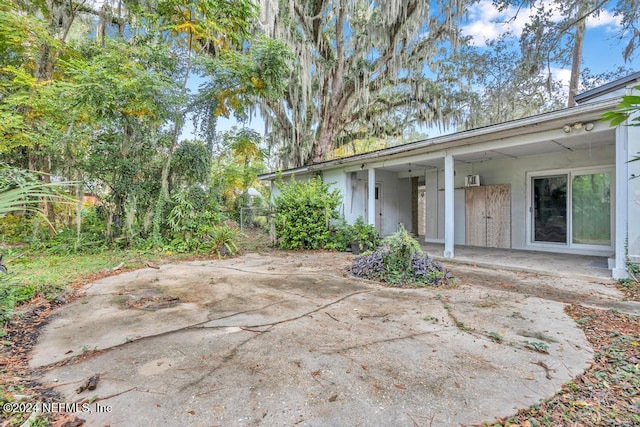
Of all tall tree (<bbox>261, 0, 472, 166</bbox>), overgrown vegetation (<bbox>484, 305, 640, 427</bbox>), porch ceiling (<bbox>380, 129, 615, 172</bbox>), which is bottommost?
overgrown vegetation (<bbox>484, 305, 640, 427</bbox>)

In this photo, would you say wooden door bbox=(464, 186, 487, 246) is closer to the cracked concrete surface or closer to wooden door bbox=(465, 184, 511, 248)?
wooden door bbox=(465, 184, 511, 248)

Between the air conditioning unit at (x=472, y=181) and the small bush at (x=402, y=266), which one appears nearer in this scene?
the small bush at (x=402, y=266)

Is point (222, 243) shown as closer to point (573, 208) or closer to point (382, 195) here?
point (382, 195)

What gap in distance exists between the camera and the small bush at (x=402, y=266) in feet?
14.5

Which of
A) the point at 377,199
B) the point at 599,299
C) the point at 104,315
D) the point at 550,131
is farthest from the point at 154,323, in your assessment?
the point at 377,199

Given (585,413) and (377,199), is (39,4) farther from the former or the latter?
(585,413)

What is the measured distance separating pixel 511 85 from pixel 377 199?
23.9ft

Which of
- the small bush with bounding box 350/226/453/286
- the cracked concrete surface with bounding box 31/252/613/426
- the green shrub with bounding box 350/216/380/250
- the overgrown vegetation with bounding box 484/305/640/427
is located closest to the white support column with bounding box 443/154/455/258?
the green shrub with bounding box 350/216/380/250

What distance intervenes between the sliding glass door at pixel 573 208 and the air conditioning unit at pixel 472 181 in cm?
123

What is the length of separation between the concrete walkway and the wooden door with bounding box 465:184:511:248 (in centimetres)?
44

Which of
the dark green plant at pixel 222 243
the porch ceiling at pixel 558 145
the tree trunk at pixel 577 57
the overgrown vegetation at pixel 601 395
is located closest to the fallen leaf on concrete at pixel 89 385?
the overgrown vegetation at pixel 601 395

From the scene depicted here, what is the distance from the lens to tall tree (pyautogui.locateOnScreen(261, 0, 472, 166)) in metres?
9.70

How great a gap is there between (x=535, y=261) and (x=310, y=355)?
5783 mm

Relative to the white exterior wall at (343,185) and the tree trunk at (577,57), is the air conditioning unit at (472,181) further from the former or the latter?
the tree trunk at (577,57)
